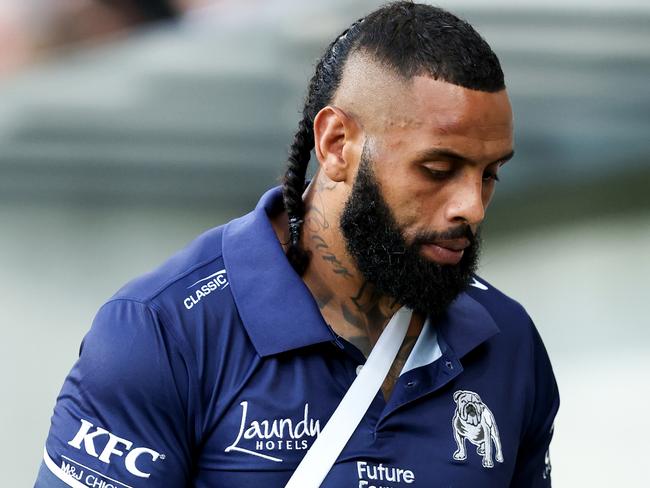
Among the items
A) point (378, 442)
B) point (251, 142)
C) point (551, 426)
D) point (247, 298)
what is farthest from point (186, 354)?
point (251, 142)

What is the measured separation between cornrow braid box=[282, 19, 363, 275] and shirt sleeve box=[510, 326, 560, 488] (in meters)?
0.53

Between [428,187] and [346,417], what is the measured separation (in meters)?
0.42

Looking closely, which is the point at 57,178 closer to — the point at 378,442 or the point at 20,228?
the point at 20,228

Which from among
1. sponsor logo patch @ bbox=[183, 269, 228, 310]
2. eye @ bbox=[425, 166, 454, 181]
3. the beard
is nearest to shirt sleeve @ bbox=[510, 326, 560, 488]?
the beard

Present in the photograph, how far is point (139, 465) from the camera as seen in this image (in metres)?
2.08

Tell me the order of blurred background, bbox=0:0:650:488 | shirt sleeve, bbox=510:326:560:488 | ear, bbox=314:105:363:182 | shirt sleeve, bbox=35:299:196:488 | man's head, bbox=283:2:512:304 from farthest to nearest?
blurred background, bbox=0:0:650:488, shirt sleeve, bbox=510:326:560:488, ear, bbox=314:105:363:182, man's head, bbox=283:2:512:304, shirt sleeve, bbox=35:299:196:488

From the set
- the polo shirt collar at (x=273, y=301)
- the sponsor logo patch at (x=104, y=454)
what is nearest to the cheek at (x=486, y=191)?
the polo shirt collar at (x=273, y=301)

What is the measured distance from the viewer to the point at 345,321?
2.36 metres

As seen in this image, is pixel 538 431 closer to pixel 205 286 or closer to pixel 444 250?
pixel 444 250

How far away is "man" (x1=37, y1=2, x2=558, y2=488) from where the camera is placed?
2105mm

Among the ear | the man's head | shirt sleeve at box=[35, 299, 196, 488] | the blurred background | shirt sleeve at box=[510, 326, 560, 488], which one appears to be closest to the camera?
shirt sleeve at box=[35, 299, 196, 488]

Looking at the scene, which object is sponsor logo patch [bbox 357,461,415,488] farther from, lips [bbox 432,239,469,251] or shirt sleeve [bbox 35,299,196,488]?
lips [bbox 432,239,469,251]

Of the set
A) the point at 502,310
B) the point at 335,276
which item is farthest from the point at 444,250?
the point at 502,310

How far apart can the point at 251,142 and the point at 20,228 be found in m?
1.06
